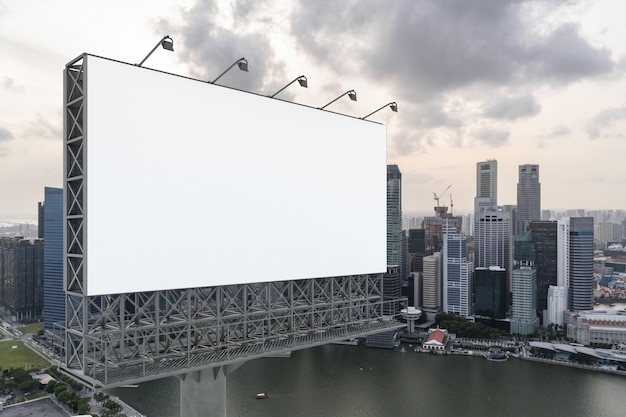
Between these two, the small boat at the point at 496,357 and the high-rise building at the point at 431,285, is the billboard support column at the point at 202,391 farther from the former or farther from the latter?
the high-rise building at the point at 431,285

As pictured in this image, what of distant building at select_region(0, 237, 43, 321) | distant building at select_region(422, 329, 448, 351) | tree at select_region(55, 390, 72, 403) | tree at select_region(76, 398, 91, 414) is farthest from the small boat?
distant building at select_region(0, 237, 43, 321)

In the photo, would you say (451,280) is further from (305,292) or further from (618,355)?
(305,292)

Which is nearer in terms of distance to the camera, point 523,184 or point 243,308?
point 243,308

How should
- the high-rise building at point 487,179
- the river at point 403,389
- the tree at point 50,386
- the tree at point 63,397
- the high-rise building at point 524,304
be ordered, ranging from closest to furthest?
the tree at point 63,397 → the river at point 403,389 → the tree at point 50,386 → the high-rise building at point 524,304 → the high-rise building at point 487,179

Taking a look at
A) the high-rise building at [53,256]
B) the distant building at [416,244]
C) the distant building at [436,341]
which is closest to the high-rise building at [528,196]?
the distant building at [416,244]

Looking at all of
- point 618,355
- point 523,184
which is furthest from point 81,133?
point 523,184

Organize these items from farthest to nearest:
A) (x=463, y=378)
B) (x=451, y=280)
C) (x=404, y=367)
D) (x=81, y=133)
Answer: (x=451, y=280) → (x=404, y=367) → (x=463, y=378) → (x=81, y=133)
